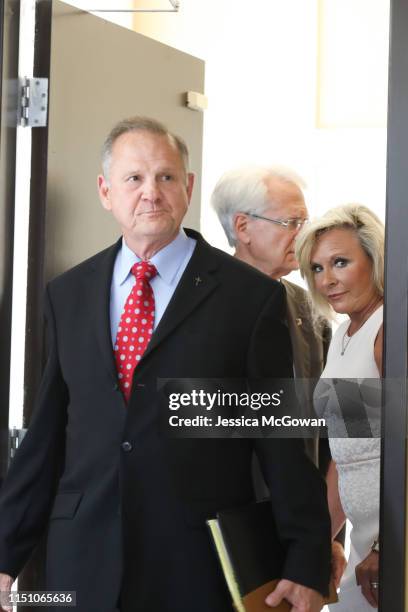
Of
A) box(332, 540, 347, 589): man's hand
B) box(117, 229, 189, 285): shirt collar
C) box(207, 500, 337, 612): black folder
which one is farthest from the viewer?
box(117, 229, 189, 285): shirt collar

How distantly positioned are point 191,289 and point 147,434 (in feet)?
1.11

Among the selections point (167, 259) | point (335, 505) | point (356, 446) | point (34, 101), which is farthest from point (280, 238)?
point (34, 101)

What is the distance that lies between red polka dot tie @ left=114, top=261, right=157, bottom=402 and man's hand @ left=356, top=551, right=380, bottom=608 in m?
0.63

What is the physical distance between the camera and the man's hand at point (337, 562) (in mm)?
2275

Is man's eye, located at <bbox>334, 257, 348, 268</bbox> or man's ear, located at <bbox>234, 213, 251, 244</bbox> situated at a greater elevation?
man's ear, located at <bbox>234, 213, 251, 244</bbox>

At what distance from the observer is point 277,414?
2.31 m

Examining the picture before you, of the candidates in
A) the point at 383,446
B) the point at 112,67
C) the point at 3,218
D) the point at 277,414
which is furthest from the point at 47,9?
the point at 383,446

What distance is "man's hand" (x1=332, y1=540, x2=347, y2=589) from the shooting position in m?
2.28

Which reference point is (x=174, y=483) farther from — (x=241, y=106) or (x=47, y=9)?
(x=47, y=9)

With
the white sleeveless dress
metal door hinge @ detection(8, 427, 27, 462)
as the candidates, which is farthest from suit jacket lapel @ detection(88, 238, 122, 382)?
the white sleeveless dress

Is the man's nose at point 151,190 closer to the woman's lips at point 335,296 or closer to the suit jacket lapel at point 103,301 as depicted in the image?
the suit jacket lapel at point 103,301

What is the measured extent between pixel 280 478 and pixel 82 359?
0.52 m

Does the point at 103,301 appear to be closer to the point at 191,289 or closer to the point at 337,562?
the point at 191,289

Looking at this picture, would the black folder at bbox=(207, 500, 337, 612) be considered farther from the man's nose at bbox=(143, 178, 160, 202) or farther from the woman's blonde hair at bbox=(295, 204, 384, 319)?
the man's nose at bbox=(143, 178, 160, 202)
